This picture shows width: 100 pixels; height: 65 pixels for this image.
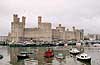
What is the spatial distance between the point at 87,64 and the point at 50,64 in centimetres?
753

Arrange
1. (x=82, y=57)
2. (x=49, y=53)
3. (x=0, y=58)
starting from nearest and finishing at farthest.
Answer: (x=82, y=57) < (x=0, y=58) < (x=49, y=53)

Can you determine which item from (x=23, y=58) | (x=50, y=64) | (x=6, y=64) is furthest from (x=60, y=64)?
(x=23, y=58)

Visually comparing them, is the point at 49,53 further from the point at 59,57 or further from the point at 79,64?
the point at 79,64

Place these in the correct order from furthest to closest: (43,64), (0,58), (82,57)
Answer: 1. (0,58)
2. (82,57)
3. (43,64)

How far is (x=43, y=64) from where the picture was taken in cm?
5397

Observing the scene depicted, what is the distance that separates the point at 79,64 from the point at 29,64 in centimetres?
1002

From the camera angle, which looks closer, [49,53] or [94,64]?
[94,64]

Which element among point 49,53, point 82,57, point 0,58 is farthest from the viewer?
point 49,53

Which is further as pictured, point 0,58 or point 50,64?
point 0,58

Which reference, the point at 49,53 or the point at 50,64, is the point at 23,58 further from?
the point at 50,64

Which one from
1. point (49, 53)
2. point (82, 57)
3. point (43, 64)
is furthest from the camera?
point (49, 53)

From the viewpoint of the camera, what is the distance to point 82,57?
6200cm

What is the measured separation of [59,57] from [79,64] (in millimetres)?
14858

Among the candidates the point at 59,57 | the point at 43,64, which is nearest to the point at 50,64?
the point at 43,64
